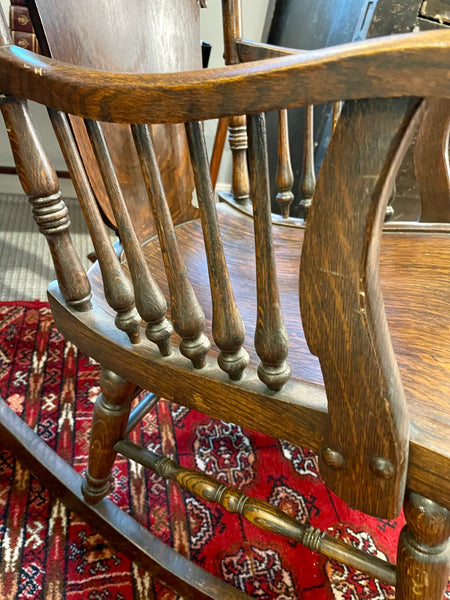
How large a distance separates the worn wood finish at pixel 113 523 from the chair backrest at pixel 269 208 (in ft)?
1.41

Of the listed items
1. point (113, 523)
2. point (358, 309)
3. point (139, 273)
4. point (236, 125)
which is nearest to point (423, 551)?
point (358, 309)

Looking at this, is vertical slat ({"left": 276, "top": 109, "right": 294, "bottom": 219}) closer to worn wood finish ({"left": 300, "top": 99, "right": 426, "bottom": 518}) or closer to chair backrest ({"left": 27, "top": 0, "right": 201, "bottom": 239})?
chair backrest ({"left": 27, "top": 0, "right": 201, "bottom": 239})

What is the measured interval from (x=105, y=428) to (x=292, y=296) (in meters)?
0.36

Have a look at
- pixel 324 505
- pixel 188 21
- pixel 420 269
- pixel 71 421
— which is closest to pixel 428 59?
pixel 420 269

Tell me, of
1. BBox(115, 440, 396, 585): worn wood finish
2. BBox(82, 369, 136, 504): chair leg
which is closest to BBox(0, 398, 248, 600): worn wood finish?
BBox(82, 369, 136, 504): chair leg

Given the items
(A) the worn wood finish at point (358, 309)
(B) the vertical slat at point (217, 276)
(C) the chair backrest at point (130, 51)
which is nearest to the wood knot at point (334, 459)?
(A) the worn wood finish at point (358, 309)

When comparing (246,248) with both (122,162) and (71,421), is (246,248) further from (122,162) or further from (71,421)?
(71,421)

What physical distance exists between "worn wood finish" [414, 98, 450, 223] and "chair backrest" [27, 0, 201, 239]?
0.43m

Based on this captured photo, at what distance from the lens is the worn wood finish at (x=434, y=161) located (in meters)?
0.79

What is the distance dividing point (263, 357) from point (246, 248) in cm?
41

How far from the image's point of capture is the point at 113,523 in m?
0.88

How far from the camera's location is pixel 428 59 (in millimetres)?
309

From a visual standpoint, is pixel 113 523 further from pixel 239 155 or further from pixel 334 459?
pixel 239 155

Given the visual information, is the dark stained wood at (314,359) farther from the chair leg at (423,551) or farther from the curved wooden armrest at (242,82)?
the curved wooden armrest at (242,82)
